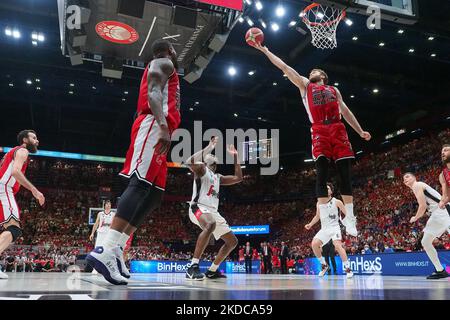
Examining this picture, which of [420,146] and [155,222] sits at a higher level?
[420,146]

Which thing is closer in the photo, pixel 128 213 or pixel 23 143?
pixel 128 213

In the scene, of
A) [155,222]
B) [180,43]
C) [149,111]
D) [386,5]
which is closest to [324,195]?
[149,111]

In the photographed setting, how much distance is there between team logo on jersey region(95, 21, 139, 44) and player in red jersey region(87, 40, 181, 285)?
2771mm

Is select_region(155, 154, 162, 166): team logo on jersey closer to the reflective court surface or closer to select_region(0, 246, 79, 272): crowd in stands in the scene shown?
the reflective court surface

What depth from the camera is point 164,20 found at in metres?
5.90

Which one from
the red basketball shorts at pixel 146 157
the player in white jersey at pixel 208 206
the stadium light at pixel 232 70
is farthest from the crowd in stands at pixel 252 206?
the red basketball shorts at pixel 146 157

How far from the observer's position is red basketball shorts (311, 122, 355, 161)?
4.86 meters

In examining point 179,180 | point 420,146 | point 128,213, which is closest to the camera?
point 128,213

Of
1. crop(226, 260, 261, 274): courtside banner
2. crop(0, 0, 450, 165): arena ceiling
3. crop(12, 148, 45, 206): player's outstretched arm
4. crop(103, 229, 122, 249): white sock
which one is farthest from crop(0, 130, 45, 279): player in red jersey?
crop(226, 260, 261, 274): courtside banner

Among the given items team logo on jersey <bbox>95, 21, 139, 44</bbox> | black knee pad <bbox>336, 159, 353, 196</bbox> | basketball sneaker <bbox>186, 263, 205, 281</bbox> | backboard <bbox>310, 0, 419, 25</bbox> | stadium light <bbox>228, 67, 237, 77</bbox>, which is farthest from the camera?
stadium light <bbox>228, 67, 237, 77</bbox>

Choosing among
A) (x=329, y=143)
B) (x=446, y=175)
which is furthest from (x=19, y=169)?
(x=446, y=175)

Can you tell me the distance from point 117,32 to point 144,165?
11.8 ft
